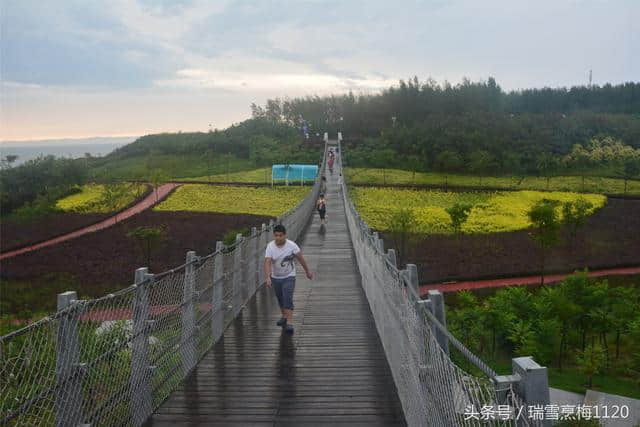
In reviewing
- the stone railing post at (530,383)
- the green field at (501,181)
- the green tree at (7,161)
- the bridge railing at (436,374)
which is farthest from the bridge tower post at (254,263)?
the green tree at (7,161)

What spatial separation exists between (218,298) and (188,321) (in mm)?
1105

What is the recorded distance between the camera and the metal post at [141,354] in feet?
12.9

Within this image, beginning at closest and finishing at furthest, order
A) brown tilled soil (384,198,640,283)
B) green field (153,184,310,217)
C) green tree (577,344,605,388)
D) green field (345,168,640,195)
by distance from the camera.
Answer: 1. green tree (577,344,605,388)
2. brown tilled soil (384,198,640,283)
3. green field (153,184,310,217)
4. green field (345,168,640,195)

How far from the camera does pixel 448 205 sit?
2867cm

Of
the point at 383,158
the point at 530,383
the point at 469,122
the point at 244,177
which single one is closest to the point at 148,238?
the point at 530,383

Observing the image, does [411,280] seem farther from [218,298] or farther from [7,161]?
[7,161]

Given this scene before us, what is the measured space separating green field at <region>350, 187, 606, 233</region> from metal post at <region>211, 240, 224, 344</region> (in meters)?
15.1

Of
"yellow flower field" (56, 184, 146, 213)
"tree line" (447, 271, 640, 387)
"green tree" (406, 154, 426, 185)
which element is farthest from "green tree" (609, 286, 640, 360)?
"green tree" (406, 154, 426, 185)

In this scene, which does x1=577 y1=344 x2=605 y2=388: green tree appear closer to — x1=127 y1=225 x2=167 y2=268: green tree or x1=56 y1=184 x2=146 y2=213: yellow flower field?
x1=127 y1=225 x2=167 y2=268: green tree

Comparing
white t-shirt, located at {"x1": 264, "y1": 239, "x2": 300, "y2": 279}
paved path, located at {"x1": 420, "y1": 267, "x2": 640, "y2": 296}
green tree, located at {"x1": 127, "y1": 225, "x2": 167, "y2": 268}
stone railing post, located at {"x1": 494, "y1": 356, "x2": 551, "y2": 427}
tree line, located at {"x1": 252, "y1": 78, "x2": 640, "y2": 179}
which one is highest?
tree line, located at {"x1": 252, "y1": 78, "x2": 640, "y2": 179}

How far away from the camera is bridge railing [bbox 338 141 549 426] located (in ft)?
6.17

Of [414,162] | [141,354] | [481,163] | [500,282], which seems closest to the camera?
[141,354]

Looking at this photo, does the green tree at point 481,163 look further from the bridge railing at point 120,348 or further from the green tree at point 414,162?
the bridge railing at point 120,348

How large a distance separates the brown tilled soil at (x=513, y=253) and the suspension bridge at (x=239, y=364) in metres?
9.18
